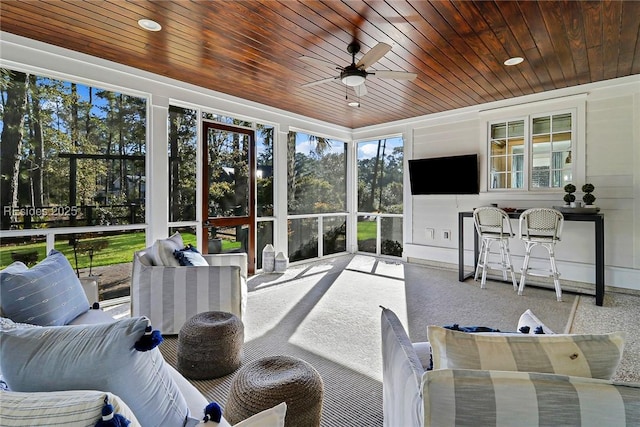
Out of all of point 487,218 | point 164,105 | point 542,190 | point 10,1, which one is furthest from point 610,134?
point 10,1

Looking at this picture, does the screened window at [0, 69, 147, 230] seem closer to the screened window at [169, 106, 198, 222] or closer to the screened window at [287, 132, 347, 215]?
the screened window at [169, 106, 198, 222]

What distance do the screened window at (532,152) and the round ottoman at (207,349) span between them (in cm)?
472

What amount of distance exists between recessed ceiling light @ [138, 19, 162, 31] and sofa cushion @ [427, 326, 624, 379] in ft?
10.7

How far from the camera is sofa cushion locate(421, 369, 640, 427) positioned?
700 millimetres

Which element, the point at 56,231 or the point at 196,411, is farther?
the point at 56,231

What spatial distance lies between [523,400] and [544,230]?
158 inches

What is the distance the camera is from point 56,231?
10.8 ft

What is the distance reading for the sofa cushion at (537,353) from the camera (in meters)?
0.86

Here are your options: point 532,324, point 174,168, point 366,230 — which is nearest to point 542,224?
point 532,324

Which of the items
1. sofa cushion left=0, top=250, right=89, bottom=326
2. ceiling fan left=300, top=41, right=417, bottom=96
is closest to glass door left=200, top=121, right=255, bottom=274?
ceiling fan left=300, top=41, right=417, bottom=96

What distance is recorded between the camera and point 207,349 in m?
2.14

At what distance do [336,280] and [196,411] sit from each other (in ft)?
11.8

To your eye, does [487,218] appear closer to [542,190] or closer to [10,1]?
[542,190]

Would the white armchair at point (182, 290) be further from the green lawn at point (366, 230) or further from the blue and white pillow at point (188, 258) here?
the green lawn at point (366, 230)
